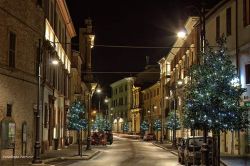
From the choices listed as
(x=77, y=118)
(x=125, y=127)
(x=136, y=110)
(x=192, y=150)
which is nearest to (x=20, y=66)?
(x=77, y=118)

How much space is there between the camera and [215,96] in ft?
83.4

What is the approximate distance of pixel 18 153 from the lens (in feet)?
111

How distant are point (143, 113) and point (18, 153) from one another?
88871mm

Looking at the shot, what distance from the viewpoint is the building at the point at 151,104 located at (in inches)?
4004

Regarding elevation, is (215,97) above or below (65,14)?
below

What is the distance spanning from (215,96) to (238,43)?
14.0 m

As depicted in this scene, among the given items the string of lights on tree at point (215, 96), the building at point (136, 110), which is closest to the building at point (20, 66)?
the string of lights on tree at point (215, 96)

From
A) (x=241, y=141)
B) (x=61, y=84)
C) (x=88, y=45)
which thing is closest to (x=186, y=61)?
(x=61, y=84)

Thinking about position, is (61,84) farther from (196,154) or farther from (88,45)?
(88,45)

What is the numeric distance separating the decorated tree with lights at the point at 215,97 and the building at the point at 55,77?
16258mm

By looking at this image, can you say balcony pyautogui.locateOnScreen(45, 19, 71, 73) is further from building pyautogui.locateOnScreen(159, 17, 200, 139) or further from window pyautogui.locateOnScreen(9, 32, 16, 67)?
building pyautogui.locateOnScreen(159, 17, 200, 139)

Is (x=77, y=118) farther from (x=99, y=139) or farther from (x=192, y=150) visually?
(x=99, y=139)

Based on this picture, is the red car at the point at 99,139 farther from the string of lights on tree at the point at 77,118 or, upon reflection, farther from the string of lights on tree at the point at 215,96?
the string of lights on tree at the point at 215,96

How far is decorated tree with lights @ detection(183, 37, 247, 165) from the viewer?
25.4 m
